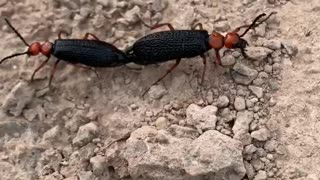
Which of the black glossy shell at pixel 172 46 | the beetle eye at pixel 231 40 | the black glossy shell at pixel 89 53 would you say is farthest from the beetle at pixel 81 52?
the beetle eye at pixel 231 40

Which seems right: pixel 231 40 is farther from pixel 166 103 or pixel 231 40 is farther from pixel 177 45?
pixel 166 103

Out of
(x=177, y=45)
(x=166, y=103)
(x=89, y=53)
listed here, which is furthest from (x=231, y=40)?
(x=89, y=53)

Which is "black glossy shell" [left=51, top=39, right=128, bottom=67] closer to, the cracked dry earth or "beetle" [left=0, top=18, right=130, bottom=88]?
"beetle" [left=0, top=18, right=130, bottom=88]

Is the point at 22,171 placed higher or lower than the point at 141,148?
lower

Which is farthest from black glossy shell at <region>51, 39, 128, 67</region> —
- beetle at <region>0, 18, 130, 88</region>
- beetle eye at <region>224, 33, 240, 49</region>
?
beetle eye at <region>224, 33, 240, 49</region>

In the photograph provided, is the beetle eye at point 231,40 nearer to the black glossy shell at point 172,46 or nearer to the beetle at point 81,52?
the black glossy shell at point 172,46

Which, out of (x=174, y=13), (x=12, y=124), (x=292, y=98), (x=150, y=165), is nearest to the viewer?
(x=150, y=165)

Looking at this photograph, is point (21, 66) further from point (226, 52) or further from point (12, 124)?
point (226, 52)

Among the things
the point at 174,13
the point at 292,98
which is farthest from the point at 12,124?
the point at 292,98
